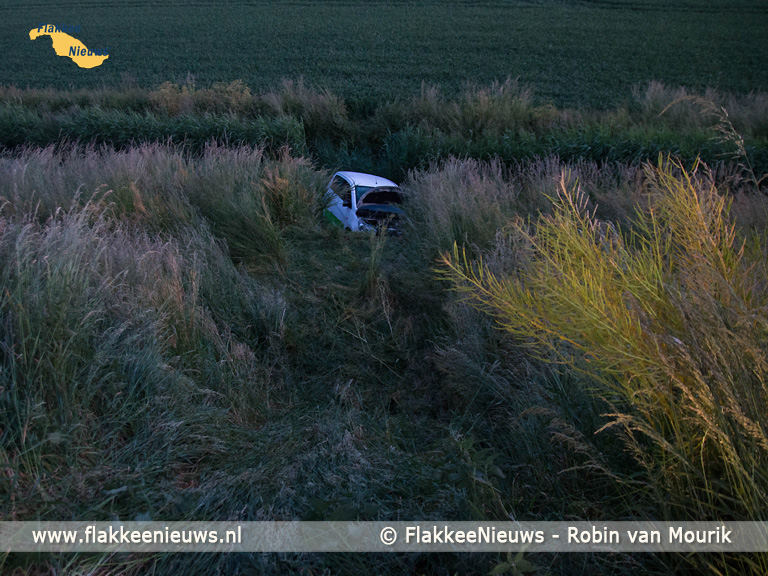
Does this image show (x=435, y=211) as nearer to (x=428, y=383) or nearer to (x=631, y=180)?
(x=428, y=383)

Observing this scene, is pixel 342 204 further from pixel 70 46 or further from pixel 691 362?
pixel 70 46

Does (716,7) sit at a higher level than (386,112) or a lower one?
higher

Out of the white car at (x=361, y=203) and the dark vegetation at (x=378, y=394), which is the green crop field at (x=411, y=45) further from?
the dark vegetation at (x=378, y=394)

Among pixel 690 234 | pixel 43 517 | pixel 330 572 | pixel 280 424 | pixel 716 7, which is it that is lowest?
pixel 280 424

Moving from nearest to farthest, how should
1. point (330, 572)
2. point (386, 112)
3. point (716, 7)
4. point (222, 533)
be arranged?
point (330, 572), point (222, 533), point (386, 112), point (716, 7)

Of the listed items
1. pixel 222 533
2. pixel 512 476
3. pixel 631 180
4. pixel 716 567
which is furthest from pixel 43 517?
pixel 631 180

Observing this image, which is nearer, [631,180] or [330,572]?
[330,572]

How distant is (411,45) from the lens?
3045cm

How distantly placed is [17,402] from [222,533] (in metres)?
1.15

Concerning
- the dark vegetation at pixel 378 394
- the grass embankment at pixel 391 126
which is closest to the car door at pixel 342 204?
the grass embankment at pixel 391 126

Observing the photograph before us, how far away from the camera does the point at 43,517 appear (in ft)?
7.09

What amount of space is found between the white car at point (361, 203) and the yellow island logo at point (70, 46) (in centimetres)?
2980

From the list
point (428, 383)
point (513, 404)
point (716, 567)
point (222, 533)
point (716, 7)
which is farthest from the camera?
point (716, 7)

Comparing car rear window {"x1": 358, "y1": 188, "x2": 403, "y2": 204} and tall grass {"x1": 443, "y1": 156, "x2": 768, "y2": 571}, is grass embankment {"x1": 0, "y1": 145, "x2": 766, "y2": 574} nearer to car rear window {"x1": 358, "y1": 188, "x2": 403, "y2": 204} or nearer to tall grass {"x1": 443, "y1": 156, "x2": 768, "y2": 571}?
tall grass {"x1": 443, "y1": 156, "x2": 768, "y2": 571}
